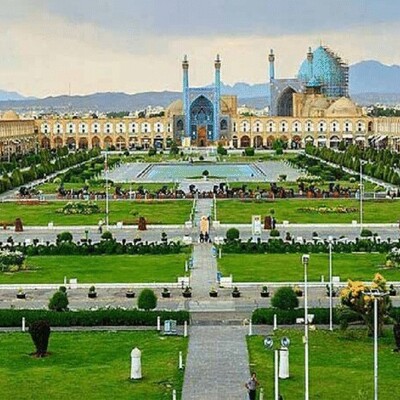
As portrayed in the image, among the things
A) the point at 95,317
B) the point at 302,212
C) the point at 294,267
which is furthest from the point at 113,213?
the point at 95,317

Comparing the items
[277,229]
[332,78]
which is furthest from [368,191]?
[332,78]

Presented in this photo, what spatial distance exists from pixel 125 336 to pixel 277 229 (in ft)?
66.4

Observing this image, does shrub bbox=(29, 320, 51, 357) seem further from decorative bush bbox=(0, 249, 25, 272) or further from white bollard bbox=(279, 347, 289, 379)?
decorative bush bbox=(0, 249, 25, 272)

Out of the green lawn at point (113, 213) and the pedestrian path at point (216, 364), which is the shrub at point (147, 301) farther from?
the green lawn at point (113, 213)

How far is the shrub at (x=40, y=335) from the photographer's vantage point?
69.7ft

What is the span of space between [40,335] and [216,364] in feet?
11.5

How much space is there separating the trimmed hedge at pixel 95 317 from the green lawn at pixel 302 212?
2164 centimetres

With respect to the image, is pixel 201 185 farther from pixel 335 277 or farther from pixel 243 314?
pixel 243 314

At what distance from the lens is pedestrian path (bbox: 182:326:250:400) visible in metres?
18.5

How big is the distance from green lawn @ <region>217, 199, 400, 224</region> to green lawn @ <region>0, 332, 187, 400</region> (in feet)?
76.7

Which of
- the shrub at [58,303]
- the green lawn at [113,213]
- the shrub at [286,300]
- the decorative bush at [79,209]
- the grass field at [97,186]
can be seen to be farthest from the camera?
the grass field at [97,186]

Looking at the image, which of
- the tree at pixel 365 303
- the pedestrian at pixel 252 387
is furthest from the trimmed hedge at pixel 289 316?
the pedestrian at pixel 252 387

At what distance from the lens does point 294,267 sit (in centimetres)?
3259

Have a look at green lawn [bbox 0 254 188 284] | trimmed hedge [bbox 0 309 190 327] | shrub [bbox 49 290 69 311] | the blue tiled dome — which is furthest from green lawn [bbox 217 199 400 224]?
the blue tiled dome
